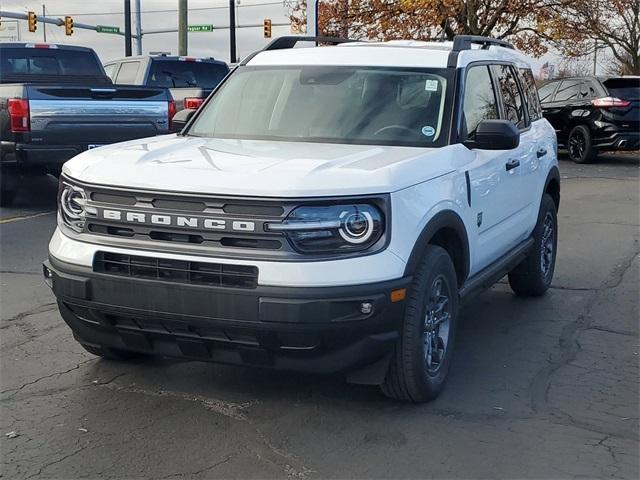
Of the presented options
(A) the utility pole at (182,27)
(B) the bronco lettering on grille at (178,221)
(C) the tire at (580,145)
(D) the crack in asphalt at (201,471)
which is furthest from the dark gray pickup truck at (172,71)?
(A) the utility pole at (182,27)

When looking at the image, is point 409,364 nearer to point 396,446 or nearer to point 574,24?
point 396,446

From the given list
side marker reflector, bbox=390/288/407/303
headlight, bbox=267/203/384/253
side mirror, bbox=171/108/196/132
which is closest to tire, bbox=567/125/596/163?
side mirror, bbox=171/108/196/132

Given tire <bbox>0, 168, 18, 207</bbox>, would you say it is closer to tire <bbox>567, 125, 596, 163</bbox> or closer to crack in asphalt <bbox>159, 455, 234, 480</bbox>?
crack in asphalt <bbox>159, 455, 234, 480</bbox>

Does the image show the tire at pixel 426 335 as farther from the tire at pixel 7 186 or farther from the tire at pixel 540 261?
the tire at pixel 7 186

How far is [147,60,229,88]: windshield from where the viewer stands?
1501 centimetres

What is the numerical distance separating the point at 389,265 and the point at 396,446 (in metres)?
0.85

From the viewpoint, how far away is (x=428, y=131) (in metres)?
5.02

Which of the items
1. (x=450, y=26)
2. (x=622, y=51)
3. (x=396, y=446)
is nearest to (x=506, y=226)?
(x=396, y=446)

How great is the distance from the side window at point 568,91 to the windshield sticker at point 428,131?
14653mm

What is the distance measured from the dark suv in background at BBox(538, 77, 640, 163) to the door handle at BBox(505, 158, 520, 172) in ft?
41.8

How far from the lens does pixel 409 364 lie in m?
4.25

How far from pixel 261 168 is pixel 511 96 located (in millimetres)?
2890

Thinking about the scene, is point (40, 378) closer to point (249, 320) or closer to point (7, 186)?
point (249, 320)

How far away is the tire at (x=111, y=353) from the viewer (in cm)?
491
